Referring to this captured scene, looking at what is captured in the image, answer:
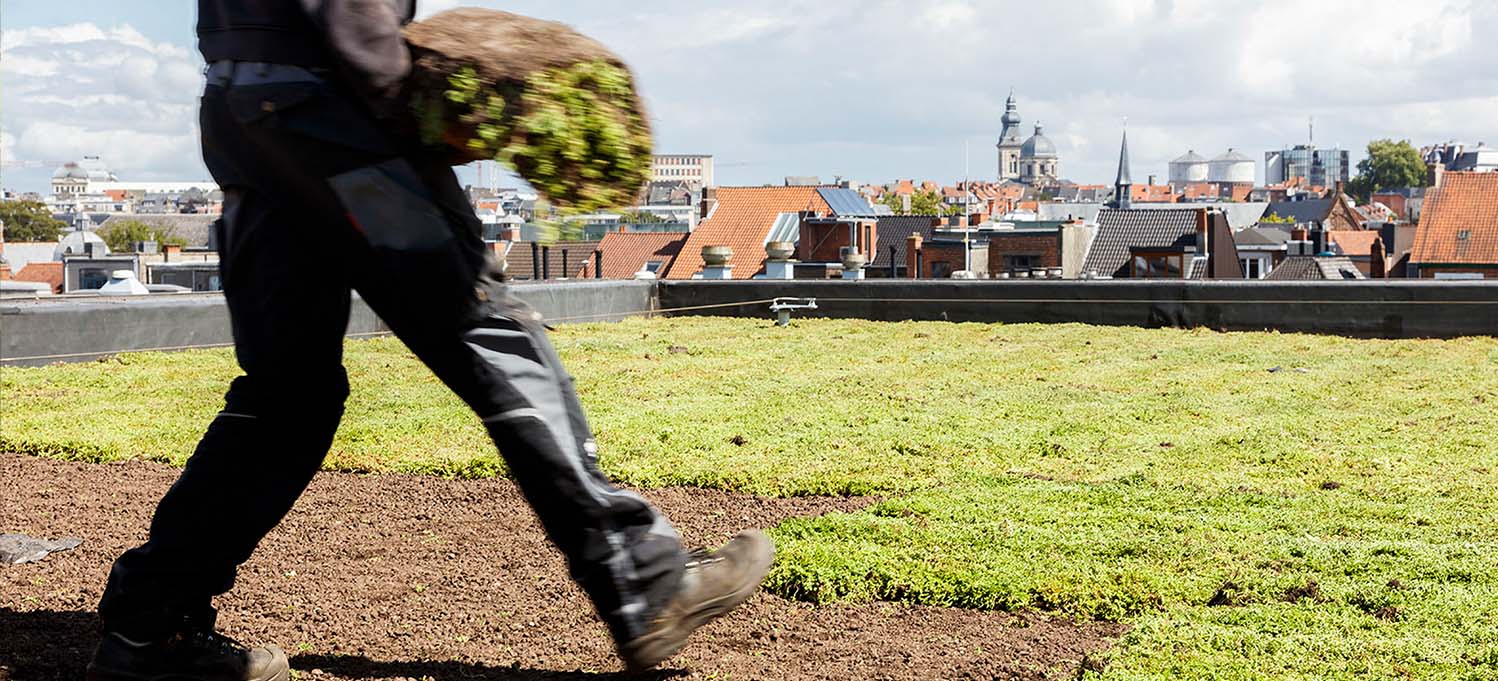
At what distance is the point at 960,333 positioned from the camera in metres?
12.7

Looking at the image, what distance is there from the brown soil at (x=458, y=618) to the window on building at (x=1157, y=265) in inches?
2007

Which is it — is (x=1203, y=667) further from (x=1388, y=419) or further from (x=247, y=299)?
(x=1388, y=419)

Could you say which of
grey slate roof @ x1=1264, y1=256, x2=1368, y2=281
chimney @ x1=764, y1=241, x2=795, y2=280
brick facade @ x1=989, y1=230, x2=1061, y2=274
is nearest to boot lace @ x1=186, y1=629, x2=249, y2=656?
chimney @ x1=764, y1=241, x2=795, y2=280

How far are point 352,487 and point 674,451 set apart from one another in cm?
132

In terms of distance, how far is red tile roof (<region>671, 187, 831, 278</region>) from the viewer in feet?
166

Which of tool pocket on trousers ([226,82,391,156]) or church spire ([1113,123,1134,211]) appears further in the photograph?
church spire ([1113,123,1134,211])

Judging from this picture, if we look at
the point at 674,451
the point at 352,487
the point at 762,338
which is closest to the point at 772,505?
the point at 674,451

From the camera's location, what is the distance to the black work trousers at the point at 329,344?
2.42 metres

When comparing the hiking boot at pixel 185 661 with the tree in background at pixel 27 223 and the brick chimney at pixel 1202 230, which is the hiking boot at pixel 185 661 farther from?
the tree in background at pixel 27 223

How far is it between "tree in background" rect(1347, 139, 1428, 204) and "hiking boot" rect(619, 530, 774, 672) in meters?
188

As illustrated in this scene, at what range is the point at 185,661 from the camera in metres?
2.70

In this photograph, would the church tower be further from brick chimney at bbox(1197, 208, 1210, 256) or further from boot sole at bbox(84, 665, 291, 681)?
boot sole at bbox(84, 665, 291, 681)

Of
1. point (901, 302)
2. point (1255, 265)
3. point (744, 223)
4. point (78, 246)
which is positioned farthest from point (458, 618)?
point (78, 246)

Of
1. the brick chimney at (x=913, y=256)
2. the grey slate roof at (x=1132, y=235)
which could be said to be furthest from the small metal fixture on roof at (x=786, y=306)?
the brick chimney at (x=913, y=256)
